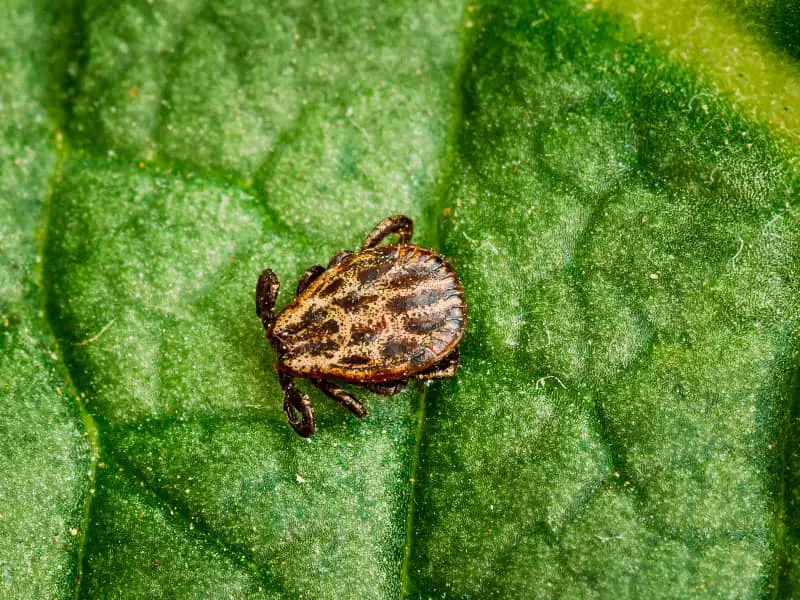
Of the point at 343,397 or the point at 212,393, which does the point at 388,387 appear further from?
the point at 212,393

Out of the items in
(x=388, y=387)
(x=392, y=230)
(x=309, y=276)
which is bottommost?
(x=388, y=387)

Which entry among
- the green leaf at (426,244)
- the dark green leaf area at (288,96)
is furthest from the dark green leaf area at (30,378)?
the dark green leaf area at (288,96)

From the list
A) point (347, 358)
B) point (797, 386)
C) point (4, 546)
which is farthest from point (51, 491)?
point (797, 386)

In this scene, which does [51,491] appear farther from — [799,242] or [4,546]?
[799,242]

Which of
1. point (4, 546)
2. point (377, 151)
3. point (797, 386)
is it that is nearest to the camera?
point (797, 386)

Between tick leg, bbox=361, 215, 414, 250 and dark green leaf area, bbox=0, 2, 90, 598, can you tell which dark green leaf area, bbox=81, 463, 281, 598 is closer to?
dark green leaf area, bbox=0, 2, 90, 598

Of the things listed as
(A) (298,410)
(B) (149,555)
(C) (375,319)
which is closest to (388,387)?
(C) (375,319)
